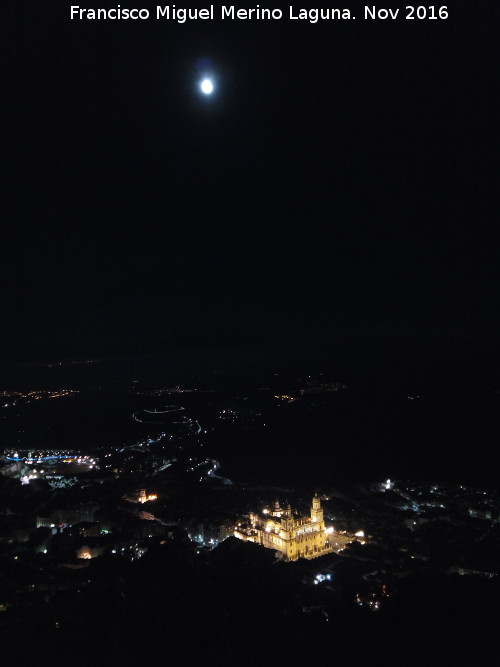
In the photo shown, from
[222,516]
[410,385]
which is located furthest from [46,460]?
[410,385]

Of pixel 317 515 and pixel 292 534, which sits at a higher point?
pixel 317 515

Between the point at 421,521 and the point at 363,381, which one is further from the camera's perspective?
the point at 363,381

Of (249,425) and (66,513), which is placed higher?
(66,513)

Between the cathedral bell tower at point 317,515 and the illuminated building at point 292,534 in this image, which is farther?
the cathedral bell tower at point 317,515

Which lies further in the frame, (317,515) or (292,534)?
(317,515)

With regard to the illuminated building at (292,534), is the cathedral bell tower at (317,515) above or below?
above

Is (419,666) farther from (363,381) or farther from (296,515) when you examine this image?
(363,381)

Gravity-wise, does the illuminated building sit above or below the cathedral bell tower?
below

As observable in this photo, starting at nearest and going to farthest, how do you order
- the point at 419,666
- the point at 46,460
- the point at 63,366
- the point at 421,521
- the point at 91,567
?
the point at 419,666
the point at 91,567
the point at 421,521
the point at 46,460
the point at 63,366
